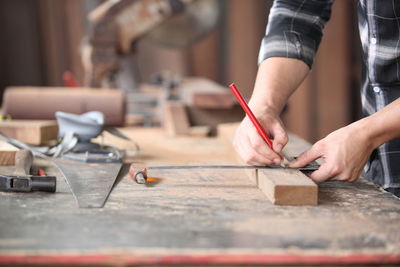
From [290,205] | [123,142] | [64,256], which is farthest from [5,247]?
[123,142]

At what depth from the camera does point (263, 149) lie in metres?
1.18

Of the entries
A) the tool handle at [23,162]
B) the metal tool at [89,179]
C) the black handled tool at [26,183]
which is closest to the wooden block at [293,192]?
the metal tool at [89,179]

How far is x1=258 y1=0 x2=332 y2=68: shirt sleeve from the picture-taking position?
150cm

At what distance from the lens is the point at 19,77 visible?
213 inches

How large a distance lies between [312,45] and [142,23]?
123 cm

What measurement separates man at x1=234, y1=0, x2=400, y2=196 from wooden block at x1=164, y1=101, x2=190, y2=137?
576mm

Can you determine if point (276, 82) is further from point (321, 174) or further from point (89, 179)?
point (89, 179)

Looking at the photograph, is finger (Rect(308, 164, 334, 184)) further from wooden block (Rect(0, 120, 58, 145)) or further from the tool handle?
wooden block (Rect(0, 120, 58, 145))

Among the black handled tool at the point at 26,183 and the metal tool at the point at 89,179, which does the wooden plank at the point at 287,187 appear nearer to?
the metal tool at the point at 89,179

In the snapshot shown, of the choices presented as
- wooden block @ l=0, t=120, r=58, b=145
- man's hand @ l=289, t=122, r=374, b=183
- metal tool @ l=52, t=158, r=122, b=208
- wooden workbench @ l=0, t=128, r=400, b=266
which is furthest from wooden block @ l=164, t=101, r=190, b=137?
man's hand @ l=289, t=122, r=374, b=183

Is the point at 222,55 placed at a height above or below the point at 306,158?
above

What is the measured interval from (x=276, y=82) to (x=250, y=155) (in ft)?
1.09

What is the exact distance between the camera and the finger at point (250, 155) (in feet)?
3.83

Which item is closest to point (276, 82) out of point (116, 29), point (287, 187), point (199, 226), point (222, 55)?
point (287, 187)
